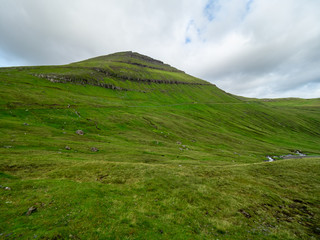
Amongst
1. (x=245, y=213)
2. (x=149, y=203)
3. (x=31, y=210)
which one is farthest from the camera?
(x=245, y=213)

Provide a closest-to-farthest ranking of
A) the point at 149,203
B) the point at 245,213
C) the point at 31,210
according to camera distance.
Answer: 1. the point at 31,210
2. the point at 149,203
3. the point at 245,213

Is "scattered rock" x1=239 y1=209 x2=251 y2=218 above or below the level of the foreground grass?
below

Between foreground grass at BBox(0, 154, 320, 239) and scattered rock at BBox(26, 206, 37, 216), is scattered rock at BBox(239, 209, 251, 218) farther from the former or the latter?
scattered rock at BBox(26, 206, 37, 216)

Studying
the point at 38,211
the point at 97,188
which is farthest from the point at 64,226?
the point at 97,188

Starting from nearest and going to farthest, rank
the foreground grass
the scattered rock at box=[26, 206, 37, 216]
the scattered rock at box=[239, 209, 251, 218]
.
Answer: the foreground grass < the scattered rock at box=[26, 206, 37, 216] < the scattered rock at box=[239, 209, 251, 218]

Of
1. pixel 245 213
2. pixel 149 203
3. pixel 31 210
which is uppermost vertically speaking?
pixel 31 210

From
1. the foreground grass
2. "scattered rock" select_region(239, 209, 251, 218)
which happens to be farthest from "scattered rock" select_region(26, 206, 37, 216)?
"scattered rock" select_region(239, 209, 251, 218)

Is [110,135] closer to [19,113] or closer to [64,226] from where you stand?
[19,113]

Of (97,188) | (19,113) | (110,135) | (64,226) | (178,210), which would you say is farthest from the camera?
(110,135)

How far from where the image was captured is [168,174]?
29.8 meters

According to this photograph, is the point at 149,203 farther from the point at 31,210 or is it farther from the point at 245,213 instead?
the point at 245,213

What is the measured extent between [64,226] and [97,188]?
7798mm

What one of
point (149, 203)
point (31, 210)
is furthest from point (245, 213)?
point (31, 210)

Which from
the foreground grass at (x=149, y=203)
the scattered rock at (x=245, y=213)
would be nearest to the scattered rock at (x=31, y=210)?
the foreground grass at (x=149, y=203)
